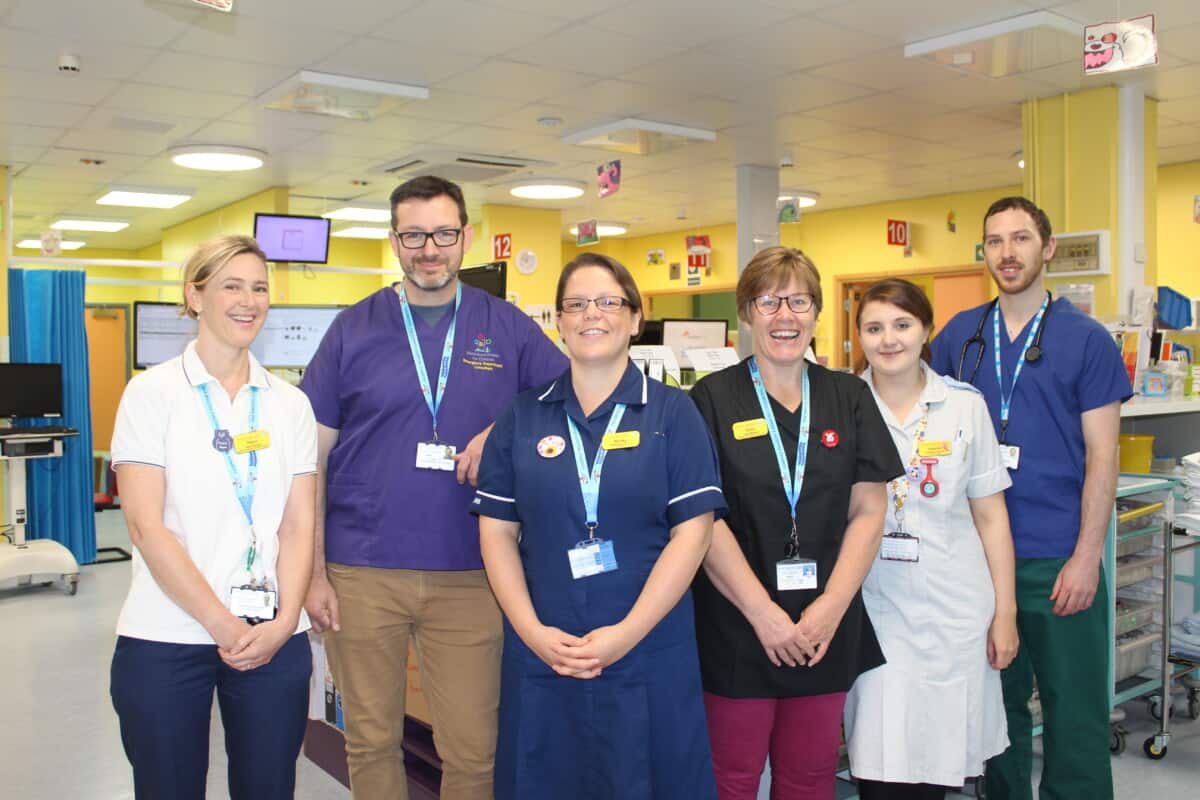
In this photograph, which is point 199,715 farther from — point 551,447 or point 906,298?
point 906,298

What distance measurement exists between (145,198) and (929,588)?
9960 mm

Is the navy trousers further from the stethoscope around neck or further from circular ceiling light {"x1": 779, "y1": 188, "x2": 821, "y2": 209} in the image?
circular ceiling light {"x1": 779, "y1": 188, "x2": 821, "y2": 209}

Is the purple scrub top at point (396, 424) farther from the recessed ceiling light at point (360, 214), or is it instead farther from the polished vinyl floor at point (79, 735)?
the recessed ceiling light at point (360, 214)

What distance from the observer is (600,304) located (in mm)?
1985

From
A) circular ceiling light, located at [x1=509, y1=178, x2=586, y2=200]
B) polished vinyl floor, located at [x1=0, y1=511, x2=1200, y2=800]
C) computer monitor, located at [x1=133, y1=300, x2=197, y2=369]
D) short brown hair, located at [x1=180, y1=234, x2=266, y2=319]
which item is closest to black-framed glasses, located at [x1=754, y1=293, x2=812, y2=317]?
short brown hair, located at [x1=180, y1=234, x2=266, y2=319]

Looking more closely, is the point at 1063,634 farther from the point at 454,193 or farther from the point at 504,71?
the point at 504,71

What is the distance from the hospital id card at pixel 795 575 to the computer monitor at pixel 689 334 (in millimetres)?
3587

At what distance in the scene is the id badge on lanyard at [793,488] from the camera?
205 cm

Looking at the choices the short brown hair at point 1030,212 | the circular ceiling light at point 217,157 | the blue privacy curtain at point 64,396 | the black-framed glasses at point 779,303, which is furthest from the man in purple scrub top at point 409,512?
the circular ceiling light at point 217,157

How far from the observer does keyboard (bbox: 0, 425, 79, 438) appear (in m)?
6.55

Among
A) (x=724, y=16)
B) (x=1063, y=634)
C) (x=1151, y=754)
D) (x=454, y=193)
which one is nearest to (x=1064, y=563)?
(x=1063, y=634)

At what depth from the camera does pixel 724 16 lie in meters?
4.96

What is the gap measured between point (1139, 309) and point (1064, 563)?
4558 millimetres

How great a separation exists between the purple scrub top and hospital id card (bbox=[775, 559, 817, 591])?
705 mm
